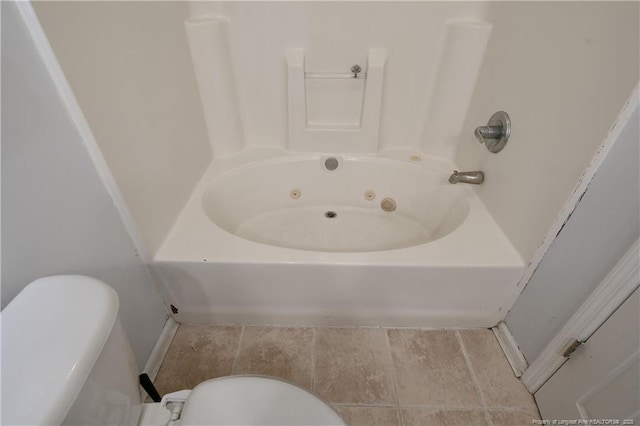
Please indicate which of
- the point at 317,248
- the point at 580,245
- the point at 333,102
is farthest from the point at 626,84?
the point at 317,248

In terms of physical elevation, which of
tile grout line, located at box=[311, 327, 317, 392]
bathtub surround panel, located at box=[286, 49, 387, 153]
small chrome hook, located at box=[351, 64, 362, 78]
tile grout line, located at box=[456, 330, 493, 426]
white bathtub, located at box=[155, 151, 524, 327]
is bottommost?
tile grout line, located at box=[311, 327, 317, 392]

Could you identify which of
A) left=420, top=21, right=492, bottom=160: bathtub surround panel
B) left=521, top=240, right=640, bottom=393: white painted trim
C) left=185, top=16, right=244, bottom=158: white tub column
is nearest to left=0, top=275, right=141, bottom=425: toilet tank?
left=521, top=240, right=640, bottom=393: white painted trim

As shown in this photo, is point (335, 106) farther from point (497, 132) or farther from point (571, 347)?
point (571, 347)

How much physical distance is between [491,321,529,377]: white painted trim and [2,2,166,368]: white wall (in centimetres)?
139

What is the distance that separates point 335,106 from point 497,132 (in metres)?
0.76

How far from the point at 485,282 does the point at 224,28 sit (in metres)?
1.53

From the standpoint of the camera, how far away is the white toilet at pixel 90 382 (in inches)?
16.6

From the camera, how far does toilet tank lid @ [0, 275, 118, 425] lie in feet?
1.33

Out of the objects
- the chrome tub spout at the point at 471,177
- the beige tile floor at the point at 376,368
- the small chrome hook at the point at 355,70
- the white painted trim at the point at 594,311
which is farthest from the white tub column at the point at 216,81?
the white painted trim at the point at 594,311

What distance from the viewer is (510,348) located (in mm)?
1172

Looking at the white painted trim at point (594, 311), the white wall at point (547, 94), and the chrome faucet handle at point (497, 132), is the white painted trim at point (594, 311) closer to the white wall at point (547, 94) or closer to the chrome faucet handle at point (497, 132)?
the white wall at point (547, 94)

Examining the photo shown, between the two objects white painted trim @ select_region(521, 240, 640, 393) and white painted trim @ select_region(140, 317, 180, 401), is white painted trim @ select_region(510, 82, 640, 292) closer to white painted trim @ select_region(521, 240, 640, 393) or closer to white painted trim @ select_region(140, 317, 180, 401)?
white painted trim @ select_region(521, 240, 640, 393)

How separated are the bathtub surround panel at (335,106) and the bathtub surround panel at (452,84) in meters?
0.28

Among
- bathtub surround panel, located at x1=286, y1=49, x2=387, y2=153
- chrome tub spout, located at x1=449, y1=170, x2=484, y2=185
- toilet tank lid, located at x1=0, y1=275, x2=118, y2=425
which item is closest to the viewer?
toilet tank lid, located at x1=0, y1=275, x2=118, y2=425
